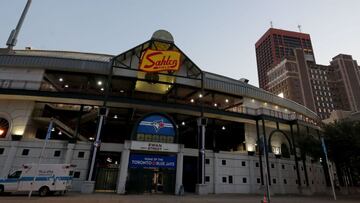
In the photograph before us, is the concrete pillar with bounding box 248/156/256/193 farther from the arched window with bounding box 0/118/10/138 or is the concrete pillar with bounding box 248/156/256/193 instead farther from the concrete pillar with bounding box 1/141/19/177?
the arched window with bounding box 0/118/10/138

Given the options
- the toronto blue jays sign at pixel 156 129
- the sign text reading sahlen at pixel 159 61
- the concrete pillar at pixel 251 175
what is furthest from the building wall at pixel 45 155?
the concrete pillar at pixel 251 175

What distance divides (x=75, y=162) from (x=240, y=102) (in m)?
27.8

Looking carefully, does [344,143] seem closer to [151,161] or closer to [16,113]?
[151,161]

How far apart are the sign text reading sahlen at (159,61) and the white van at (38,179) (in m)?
15.9

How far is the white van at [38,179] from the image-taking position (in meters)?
18.5

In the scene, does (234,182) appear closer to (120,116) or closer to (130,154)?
(130,154)

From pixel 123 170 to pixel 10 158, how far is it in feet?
43.2

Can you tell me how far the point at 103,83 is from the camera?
34.0 m

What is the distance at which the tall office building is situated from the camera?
4963 inches

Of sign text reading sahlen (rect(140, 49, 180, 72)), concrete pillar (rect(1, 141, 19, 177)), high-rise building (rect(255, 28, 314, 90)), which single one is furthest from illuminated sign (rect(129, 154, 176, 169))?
high-rise building (rect(255, 28, 314, 90))

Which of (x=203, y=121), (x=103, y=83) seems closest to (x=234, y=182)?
(x=203, y=121)

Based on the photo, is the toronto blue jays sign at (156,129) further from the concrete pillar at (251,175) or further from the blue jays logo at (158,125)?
the concrete pillar at (251,175)

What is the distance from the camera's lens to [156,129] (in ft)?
85.6

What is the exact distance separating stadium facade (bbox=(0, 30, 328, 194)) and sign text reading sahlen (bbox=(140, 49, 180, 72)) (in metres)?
A: 0.14
